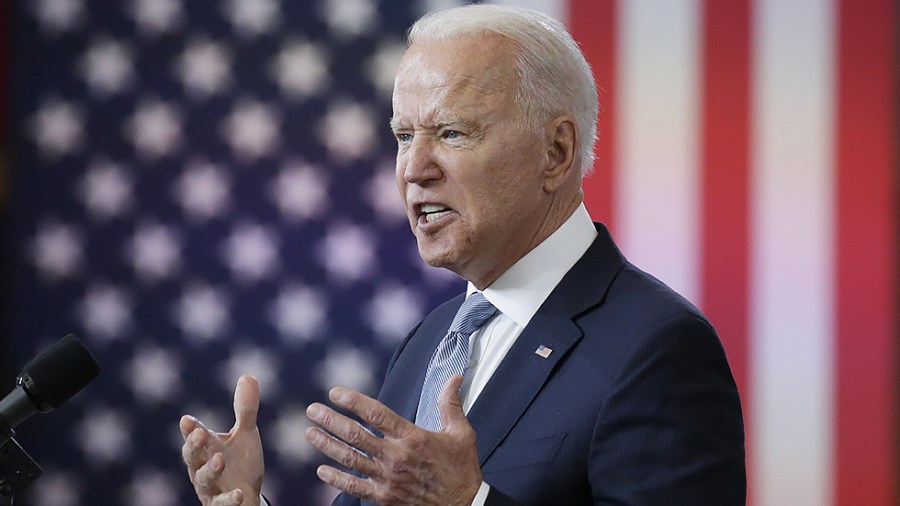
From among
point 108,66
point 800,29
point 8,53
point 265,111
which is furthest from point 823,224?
point 8,53

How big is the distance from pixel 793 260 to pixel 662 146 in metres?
0.56

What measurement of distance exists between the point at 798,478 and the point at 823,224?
82cm

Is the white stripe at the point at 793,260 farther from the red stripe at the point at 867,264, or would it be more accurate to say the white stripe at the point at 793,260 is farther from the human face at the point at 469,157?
the human face at the point at 469,157

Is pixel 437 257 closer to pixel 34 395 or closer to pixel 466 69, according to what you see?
pixel 466 69

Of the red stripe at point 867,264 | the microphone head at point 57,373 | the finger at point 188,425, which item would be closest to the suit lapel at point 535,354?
the finger at point 188,425

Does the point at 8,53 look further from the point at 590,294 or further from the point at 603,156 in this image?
the point at 590,294

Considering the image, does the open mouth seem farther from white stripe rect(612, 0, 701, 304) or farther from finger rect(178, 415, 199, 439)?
white stripe rect(612, 0, 701, 304)

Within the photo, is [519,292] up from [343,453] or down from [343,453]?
up

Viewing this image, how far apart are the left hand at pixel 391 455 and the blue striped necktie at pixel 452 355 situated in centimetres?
40

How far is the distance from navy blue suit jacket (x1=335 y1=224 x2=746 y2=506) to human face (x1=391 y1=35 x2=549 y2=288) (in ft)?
0.58

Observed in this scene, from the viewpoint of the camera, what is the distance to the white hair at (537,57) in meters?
1.82

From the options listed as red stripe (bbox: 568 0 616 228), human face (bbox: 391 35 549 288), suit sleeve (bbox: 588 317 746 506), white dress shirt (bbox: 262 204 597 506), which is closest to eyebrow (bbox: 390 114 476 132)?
human face (bbox: 391 35 549 288)

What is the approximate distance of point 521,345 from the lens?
175 cm

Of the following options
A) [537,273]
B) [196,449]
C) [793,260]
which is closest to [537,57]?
[537,273]
